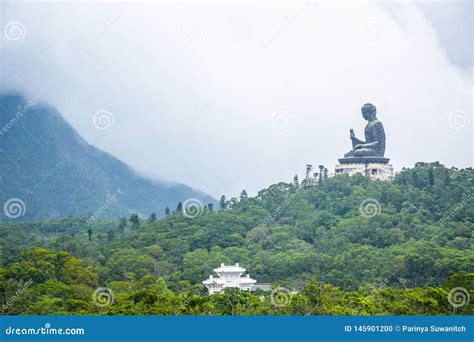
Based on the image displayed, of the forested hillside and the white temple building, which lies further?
the white temple building

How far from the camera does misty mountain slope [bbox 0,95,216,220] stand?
34.6 m

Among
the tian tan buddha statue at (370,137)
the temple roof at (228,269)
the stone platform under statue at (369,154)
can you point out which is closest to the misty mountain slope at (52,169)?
the temple roof at (228,269)

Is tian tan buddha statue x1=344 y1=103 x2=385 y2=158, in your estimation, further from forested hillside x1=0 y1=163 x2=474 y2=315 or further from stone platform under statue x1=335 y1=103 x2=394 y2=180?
forested hillside x1=0 y1=163 x2=474 y2=315

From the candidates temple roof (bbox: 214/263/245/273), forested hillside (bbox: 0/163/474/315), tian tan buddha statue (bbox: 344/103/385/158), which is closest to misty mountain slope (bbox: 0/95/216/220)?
forested hillside (bbox: 0/163/474/315)

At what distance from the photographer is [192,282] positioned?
27062 mm

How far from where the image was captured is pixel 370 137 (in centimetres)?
3606

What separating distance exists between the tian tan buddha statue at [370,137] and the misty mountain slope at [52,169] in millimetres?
8656

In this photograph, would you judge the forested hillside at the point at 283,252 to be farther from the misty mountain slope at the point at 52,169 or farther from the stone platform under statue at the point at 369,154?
the misty mountain slope at the point at 52,169

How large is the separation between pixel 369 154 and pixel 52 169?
35.5 ft

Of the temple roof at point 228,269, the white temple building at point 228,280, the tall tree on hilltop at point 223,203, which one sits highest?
the tall tree on hilltop at point 223,203

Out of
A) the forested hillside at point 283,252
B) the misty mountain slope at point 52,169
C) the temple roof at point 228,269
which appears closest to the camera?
the forested hillside at point 283,252

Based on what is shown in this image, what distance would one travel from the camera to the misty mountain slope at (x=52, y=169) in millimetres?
34594

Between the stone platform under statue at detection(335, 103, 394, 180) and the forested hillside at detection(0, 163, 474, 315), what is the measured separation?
2.87ft

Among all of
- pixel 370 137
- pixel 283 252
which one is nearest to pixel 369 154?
pixel 370 137
